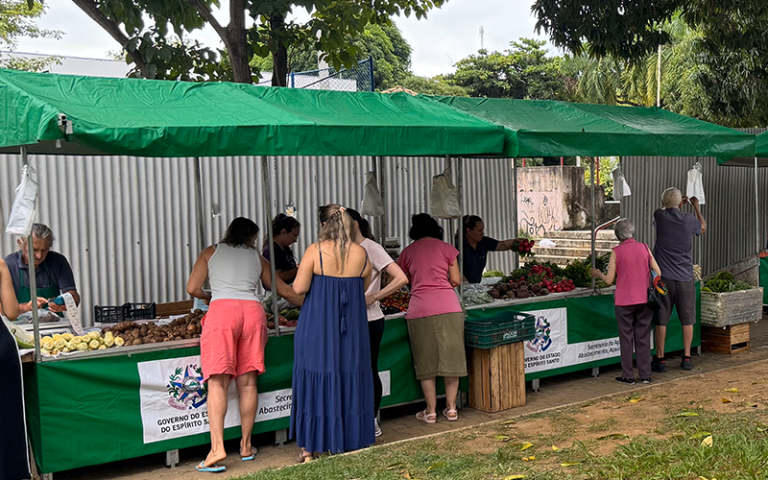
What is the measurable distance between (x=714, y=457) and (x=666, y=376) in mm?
3853

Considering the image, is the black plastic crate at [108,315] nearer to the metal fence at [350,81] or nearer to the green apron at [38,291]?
the green apron at [38,291]

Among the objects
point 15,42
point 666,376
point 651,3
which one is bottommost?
point 666,376

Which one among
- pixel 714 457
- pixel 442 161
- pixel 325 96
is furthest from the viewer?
pixel 442 161

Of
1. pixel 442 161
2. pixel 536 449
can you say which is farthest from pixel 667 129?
pixel 442 161

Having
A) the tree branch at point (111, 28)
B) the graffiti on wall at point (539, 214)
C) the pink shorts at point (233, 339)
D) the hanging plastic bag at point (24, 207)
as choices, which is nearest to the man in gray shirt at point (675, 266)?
the pink shorts at point (233, 339)

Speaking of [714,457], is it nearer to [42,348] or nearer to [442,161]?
[42,348]

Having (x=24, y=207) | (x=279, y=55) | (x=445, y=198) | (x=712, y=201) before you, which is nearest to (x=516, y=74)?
(x=712, y=201)

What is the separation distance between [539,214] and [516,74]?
21601mm

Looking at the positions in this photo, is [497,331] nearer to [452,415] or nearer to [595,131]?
[452,415]

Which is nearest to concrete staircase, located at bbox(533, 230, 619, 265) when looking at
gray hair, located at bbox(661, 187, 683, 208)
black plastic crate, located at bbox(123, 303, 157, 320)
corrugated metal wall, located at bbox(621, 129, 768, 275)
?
corrugated metal wall, located at bbox(621, 129, 768, 275)

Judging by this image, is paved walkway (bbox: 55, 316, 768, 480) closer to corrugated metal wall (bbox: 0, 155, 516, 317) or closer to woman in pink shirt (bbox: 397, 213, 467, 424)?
woman in pink shirt (bbox: 397, 213, 467, 424)

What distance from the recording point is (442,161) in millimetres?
13406

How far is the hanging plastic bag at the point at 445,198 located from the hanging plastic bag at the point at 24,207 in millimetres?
3331

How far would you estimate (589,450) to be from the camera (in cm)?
484
